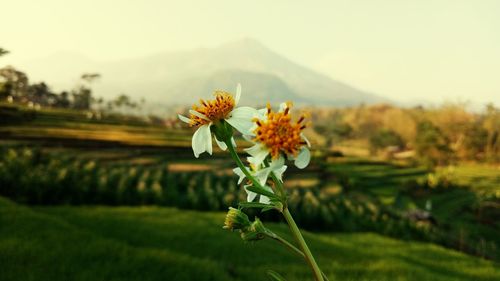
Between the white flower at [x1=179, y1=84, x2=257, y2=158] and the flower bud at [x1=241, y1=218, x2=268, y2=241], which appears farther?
the white flower at [x1=179, y1=84, x2=257, y2=158]

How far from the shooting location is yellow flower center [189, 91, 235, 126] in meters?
1.37

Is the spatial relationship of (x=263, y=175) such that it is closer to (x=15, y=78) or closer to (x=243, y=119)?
(x=243, y=119)

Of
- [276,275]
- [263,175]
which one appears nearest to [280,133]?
[263,175]

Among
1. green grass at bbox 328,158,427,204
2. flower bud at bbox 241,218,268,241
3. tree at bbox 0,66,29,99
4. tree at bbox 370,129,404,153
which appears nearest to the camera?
flower bud at bbox 241,218,268,241

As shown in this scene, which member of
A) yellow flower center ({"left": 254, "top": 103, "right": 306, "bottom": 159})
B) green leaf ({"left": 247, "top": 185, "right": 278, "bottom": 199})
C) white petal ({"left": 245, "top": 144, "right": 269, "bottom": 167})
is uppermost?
yellow flower center ({"left": 254, "top": 103, "right": 306, "bottom": 159})

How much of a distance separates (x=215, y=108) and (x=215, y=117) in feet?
0.13

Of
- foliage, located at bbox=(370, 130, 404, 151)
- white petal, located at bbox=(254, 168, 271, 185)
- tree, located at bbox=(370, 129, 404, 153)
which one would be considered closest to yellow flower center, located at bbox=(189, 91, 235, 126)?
white petal, located at bbox=(254, 168, 271, 185)

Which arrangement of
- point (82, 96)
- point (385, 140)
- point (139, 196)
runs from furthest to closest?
1. point (385, 140)
2. point (82, 96)
3. point (139, 196)

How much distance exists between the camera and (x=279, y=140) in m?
1.17

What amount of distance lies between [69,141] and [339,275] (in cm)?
3624

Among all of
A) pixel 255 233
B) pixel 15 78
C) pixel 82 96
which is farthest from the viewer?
pixel 82 96

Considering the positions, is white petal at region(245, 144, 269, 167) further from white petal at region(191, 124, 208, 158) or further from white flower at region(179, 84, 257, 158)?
white petal at region(191, 124, 208, 158)

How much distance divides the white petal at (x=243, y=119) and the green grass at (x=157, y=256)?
11.2 ft

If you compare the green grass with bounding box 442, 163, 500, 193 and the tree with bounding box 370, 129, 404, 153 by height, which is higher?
the tree with bounding box 370, 129, 404, 153
